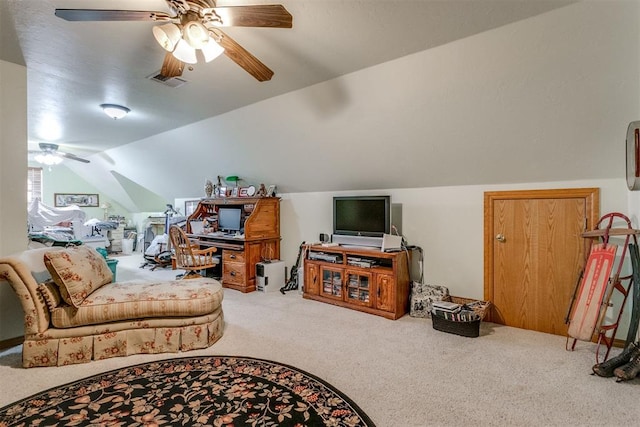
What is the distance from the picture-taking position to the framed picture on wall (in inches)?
324

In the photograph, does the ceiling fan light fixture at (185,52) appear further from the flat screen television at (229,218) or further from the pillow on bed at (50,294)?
the flat screen television at (229,218)

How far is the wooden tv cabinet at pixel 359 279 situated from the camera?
3.45 meters

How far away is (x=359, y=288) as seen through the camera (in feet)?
12.1

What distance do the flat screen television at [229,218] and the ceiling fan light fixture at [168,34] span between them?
12.0ft

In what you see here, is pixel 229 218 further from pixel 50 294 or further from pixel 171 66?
pixel 171 66

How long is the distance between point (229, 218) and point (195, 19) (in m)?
3.95

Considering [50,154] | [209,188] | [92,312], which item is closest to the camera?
[92,312]

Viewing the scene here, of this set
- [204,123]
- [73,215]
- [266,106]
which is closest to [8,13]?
[266,106]

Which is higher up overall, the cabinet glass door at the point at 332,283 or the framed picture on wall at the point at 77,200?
the framed picture on wall at the point at 77,200

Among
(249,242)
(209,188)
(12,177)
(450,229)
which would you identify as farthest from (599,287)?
(209,188)

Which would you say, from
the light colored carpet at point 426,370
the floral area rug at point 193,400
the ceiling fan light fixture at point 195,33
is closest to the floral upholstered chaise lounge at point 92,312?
the light colored carpet at point 426,370

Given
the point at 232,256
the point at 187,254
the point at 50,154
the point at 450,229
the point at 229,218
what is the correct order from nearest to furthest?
the point at 450,229 < the point at 187,254 < the point at 232,256 < the point at 229,218 < the point at 50,154

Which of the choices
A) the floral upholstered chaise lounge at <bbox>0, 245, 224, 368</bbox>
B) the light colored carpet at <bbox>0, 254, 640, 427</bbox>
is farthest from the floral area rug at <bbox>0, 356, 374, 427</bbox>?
the floral upholstered chaise lounge at <bbox>0, 245, 224, 368</bbox>

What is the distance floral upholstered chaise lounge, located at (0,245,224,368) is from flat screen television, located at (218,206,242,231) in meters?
2.42
